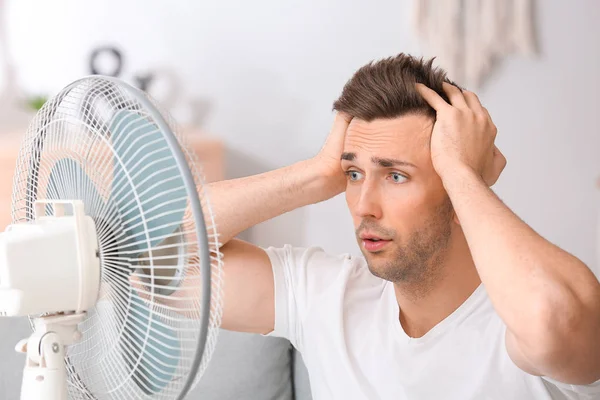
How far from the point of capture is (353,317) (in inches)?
62.9

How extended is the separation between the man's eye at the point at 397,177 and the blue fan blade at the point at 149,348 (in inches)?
24.7

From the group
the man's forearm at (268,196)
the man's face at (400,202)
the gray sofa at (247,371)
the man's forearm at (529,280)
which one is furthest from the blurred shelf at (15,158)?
the man's forearm at (529,280)

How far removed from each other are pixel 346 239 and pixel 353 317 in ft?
5.03

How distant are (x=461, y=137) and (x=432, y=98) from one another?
0.11 meters

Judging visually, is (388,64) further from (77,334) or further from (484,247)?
(77,334)

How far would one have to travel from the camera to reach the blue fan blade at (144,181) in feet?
3.01

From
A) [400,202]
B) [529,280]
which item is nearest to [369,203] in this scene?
[400,202]

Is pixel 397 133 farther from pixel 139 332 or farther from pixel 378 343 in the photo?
pixel 139 332

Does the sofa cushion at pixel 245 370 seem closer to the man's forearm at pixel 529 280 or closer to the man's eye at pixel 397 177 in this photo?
the man's eye at pixel 397 177

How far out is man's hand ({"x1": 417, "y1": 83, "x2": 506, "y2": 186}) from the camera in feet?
4.48

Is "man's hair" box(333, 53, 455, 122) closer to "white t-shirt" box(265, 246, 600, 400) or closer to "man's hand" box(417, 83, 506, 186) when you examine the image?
"man's hand" box(417, 83, 506, 186)

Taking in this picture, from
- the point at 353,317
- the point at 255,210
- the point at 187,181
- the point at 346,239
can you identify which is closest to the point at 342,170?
the point at 255,210

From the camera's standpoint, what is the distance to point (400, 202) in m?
1.46

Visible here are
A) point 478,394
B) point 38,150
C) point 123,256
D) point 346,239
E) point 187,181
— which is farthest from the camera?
point 346,239
